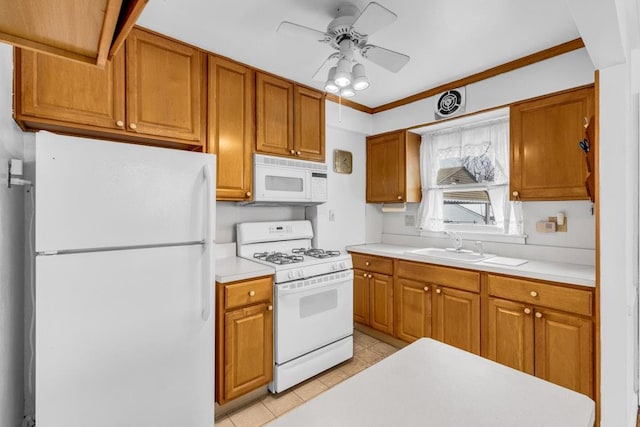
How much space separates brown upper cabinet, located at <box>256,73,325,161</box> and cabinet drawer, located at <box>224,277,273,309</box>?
3.59 ft

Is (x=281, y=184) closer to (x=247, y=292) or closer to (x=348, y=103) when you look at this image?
(x=247, y=292)

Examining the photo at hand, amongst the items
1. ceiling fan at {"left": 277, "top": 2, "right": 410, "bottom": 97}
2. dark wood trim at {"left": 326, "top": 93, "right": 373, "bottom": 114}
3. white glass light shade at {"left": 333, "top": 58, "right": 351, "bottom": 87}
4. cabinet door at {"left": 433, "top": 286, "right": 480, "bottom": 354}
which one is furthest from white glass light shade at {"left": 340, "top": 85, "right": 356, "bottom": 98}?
cabinet door at {"left": 433, "top": 286, "right": 480, "bottom": 354}

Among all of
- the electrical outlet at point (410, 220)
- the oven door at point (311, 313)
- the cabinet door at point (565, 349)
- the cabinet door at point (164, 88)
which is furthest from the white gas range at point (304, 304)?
the cabinet door at point (565, 349)

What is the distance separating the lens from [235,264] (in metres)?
2.27

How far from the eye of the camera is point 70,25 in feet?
2.13

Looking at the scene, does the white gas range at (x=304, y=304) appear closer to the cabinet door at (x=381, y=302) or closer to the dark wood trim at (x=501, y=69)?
the cabinet door at (x=381, y=302)

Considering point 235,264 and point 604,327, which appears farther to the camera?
point 235,264

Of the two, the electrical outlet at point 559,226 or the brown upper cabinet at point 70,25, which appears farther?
the electrical outlet at point 559,226

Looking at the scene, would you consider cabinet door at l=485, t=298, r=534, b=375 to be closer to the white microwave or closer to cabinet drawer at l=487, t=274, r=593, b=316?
cabinet drawer at l=487, t=274, r=593, b=316

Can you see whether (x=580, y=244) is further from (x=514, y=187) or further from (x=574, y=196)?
(x=514, y=187)

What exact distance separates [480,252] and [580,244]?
0.70m

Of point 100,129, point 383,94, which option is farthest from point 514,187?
point 100,129

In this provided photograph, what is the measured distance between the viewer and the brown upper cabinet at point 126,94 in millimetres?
1590

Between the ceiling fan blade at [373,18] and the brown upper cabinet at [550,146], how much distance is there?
1.50 m
